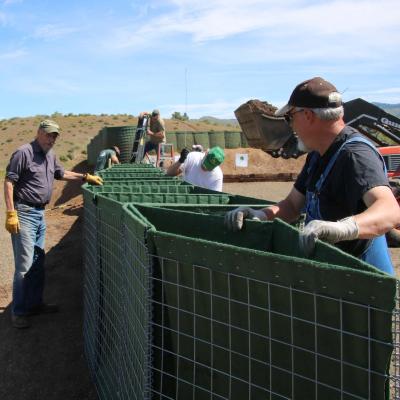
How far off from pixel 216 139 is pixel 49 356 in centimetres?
2819

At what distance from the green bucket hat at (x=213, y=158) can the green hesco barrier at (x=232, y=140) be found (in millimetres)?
25281

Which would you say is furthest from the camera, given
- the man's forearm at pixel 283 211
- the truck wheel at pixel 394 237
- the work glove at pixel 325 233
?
the truck wheel at pixel 394 237

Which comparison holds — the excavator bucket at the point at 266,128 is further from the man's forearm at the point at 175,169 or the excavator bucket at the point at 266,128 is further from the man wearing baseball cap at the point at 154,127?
the man's forearm at the point at 175,169

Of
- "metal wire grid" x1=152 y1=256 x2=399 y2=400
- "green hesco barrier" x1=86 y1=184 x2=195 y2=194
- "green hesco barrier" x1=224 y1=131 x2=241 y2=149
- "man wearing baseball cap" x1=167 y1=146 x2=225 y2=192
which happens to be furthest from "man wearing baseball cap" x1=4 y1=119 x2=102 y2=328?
"green hesco barrier" x1=224 y1=131 x2=241 y2=149

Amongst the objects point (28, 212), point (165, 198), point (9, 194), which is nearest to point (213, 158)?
point (165, 198)

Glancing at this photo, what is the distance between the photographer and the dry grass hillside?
183ft

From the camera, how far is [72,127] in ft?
218

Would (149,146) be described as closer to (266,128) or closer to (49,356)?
(266,128)

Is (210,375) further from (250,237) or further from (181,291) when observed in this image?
(250,237)

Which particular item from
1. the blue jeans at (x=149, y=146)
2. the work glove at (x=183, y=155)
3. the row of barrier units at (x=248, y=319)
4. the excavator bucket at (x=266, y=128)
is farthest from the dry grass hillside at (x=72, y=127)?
the row of barrier units at (x=248, y=319)

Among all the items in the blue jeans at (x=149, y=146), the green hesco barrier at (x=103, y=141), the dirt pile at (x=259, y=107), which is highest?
the dirt pile at (x=259, y=107)

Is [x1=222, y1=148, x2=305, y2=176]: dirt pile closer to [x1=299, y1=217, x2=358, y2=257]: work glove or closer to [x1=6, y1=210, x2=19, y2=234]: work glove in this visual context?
[x1=6, y1=210, x2=19, y2=234]: work glove

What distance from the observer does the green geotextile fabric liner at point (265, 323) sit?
1836 mm

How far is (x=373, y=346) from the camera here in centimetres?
184
